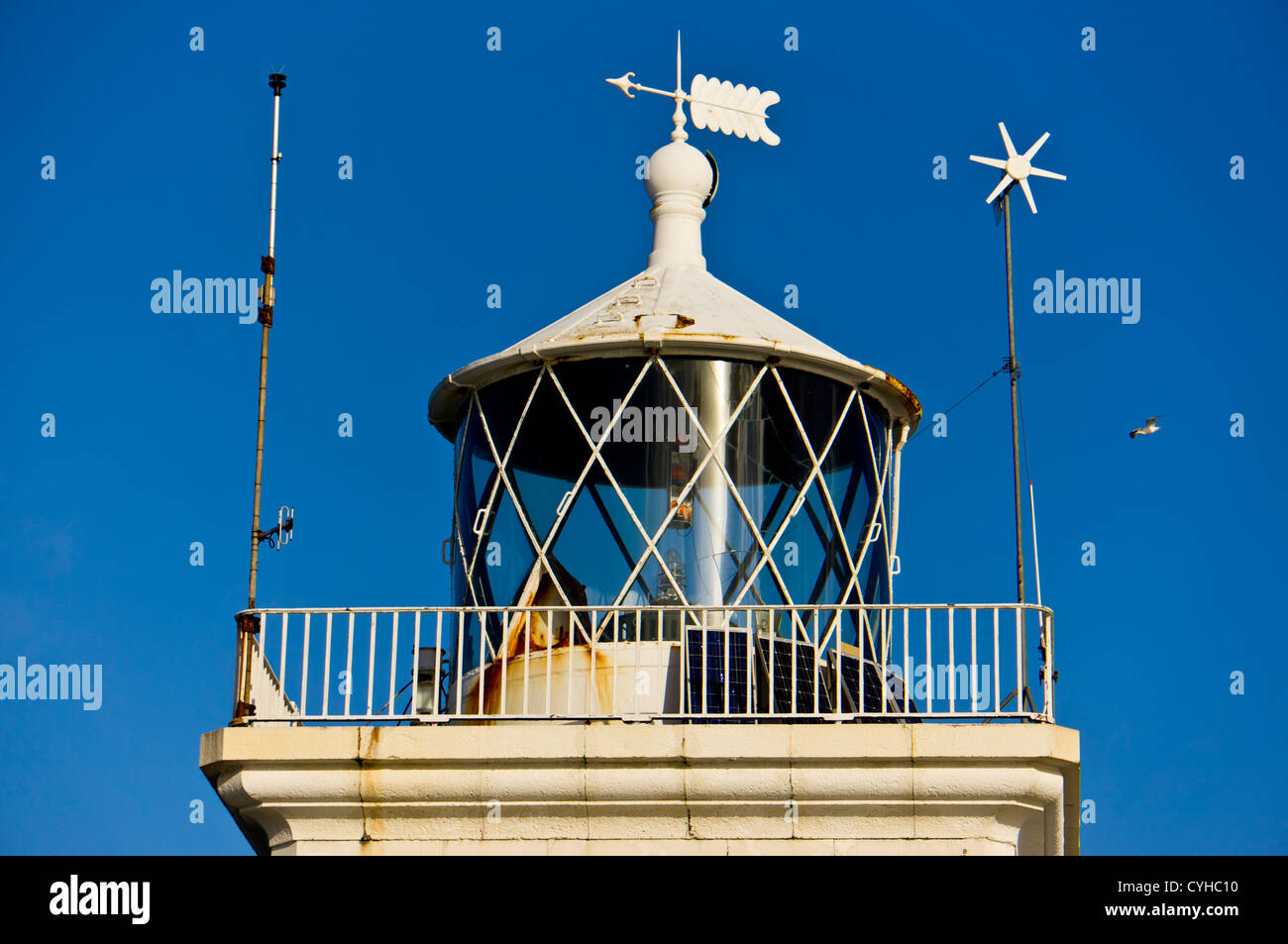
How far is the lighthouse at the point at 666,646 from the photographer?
1520 centimetres

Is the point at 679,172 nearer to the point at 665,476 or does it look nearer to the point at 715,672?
the point at 665,476

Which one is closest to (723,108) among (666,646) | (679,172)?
(679,172)

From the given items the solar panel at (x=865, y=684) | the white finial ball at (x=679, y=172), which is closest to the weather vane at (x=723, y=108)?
the white finial ball at (x=679, y=172)

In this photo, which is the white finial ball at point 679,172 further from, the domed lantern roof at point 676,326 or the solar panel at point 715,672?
the solar panel at point 715,672

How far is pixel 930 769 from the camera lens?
15133 millimetres

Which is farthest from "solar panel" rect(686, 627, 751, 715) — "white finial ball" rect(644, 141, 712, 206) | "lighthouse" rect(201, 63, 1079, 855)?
"white finial ball" rect(644, 141, 712, 206)

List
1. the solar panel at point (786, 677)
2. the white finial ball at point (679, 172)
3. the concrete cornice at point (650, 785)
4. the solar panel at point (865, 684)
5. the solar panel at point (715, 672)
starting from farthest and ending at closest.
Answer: the white finial ball at point (679, 172)
the solar panel at point (865, 684)
the solar panel at point (786, 677)
the solar panel at point (715, 672)
the concrete cornice at point (650, 785)

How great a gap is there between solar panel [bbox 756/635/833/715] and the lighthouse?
25 mm

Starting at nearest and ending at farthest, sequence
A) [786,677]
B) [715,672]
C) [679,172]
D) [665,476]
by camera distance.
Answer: [715,672] < [786,677] < [665,476] < [679,172]

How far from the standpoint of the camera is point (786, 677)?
16094mm

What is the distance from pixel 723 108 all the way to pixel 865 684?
499cm

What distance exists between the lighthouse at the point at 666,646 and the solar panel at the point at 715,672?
0.07 feet

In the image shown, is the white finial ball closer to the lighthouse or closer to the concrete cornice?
the lighthouse
